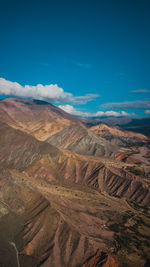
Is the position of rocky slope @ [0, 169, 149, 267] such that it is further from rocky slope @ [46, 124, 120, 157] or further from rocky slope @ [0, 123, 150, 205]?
rocky slope @ [46, 124, 120, 157]

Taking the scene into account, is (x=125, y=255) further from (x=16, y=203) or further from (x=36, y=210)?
(x=16, y=203)

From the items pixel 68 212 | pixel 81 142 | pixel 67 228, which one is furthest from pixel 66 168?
pixel 81 142

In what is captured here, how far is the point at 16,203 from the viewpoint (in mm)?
53875

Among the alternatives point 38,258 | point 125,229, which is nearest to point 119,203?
point 125,229

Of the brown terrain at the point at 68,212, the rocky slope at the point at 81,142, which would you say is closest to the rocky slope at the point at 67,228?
the brown terrain at the point at 68,212

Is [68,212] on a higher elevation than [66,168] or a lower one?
lower

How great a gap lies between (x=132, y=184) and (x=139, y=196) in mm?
5905

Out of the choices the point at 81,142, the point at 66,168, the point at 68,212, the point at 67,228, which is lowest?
the point at 67,228

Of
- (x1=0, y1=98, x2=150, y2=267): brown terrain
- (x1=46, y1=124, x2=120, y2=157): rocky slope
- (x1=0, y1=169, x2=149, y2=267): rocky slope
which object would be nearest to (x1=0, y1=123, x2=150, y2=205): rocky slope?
(x1=0, y1=98, x2=150, y2=267): brown terrain

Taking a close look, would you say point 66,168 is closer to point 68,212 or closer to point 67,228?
point 68,212

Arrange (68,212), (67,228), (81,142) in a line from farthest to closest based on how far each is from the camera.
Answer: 1. (81,142)
2. (68,212)
3. (67,228)

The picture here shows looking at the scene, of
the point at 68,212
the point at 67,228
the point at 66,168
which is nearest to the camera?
the point at 67,228

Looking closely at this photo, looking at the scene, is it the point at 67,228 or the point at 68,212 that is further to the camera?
the point at 68,212

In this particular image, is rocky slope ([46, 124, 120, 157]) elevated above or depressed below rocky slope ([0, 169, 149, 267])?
above
